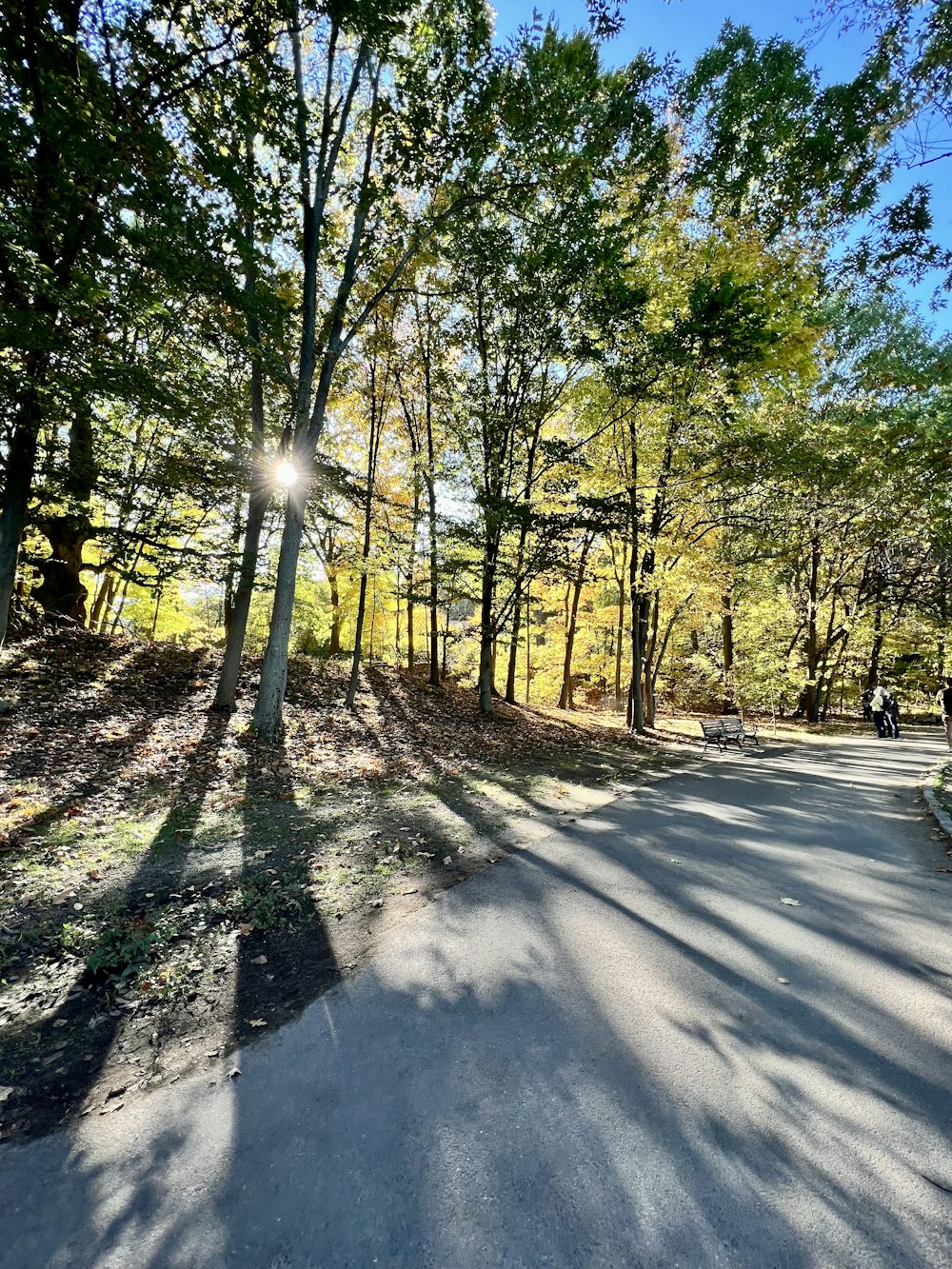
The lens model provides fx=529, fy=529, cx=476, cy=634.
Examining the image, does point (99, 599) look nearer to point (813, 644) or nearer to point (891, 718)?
point (891, 718)

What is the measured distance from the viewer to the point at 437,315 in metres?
13.9

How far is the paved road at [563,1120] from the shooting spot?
5.53ft

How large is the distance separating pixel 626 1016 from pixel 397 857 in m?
2.66

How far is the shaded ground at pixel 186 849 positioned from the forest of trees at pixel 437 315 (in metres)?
1.57

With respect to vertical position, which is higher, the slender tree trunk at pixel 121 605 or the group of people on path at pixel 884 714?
the slender tree trunk at pixel 121 605

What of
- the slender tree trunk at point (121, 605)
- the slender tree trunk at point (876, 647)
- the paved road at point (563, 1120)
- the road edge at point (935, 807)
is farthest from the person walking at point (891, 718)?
the slender tree trunk at point (121, 605)

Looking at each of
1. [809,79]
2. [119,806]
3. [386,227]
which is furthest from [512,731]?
[809,79]

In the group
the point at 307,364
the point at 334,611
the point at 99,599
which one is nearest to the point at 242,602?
the point at 307,364

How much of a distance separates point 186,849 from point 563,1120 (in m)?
3.99

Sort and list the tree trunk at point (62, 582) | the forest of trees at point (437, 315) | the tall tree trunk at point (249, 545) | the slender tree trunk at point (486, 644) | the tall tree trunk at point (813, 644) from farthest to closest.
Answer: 1. the tall tree trunk at point (813, 644)
2. the slender tree trunk at point (486, 644)
3. the tree trunk at point (62, 582)
4. the tall tree trunk at point (249, 545)
5. the forest of trees at point (437, 315)

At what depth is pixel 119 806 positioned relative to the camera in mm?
5586

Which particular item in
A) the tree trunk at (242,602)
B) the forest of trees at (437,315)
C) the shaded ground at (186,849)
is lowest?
the shaded ground at (186,849)

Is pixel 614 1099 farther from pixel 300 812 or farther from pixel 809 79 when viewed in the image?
pixel 809 79

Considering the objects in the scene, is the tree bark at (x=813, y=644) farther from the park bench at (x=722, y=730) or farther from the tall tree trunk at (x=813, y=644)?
the park bench at (x=722, y=730)
